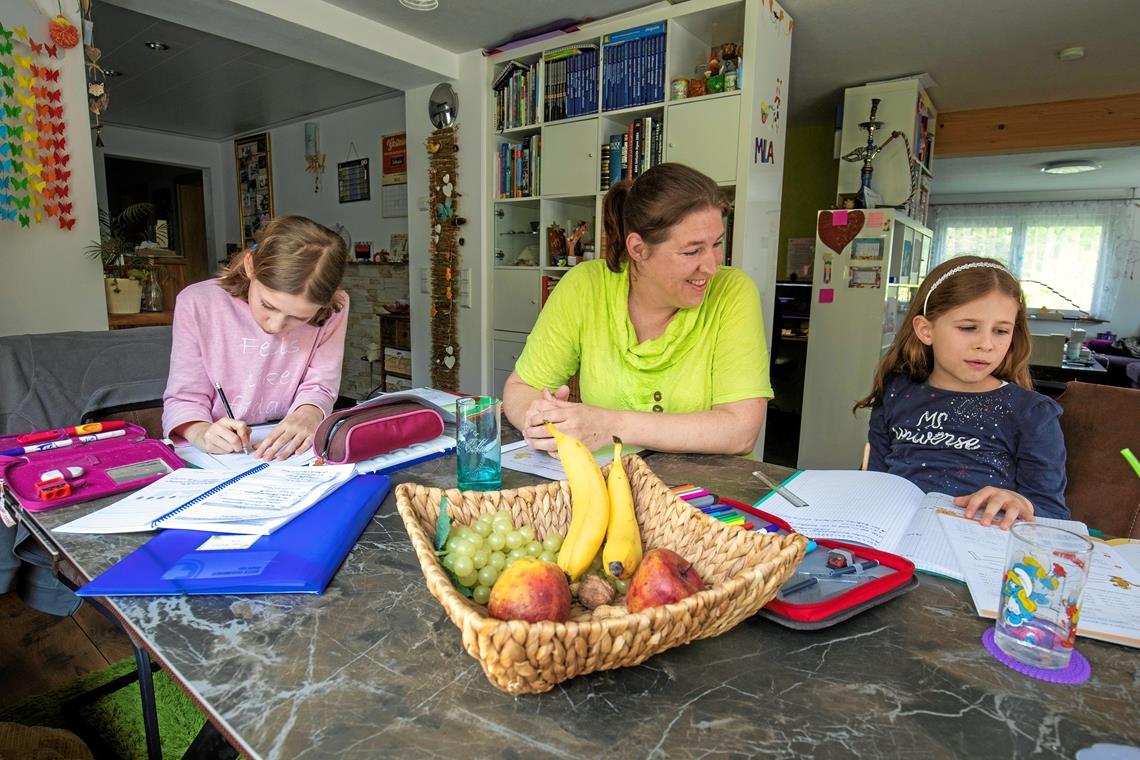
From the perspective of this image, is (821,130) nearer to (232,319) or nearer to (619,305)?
(619,305)

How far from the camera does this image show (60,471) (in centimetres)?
105

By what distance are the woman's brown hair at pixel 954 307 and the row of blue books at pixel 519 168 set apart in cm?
273

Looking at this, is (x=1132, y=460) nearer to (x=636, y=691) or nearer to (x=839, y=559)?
(x=839, y=559)

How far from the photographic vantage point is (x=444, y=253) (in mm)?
4336

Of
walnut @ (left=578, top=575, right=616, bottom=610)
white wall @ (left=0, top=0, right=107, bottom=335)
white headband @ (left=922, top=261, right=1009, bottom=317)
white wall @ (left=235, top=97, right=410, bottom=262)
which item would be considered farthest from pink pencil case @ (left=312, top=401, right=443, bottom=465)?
white wall @ (left=235, top=97, right=410, bottom=262)

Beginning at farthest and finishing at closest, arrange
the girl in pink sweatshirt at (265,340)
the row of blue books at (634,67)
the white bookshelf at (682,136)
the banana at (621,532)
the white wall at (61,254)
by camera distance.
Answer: the row of blue books at (634,67) → the white bookshelf at (682,136) → the white wall at (61,254) → the girl in pink sweatshirt at (265,340) → the banana at (621,532)

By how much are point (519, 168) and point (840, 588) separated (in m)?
3.66

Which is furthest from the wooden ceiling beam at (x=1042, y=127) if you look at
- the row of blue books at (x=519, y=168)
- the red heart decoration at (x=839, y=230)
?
the row of blue books at (x=519, y=168)

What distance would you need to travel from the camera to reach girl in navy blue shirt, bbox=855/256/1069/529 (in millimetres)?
1363

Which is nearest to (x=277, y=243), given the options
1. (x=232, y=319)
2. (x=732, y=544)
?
(x=232, y=319)

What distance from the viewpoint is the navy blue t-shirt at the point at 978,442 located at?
4.39 ft

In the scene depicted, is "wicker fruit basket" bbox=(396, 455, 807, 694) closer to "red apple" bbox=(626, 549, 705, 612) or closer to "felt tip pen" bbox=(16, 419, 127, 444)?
"red apple" bbox=(626, 549, 705, 612)

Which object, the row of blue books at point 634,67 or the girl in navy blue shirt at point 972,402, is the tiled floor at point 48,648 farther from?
the row of blue books at point 634,67

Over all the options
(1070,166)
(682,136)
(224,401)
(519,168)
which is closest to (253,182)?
(519,168)
